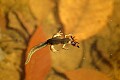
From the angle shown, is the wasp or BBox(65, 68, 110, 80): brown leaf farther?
BBox(65, 68, 110, 80): brown leaf

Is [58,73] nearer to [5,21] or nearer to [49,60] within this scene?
[49,60]

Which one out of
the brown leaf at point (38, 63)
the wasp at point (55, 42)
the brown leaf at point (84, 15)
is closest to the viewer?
the wasp at point (55, 42)

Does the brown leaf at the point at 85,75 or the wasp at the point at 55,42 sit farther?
the brown leaf at the point at 85,75

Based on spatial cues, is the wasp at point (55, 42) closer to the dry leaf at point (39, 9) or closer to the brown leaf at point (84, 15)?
the brown leaf at point (84, 15)

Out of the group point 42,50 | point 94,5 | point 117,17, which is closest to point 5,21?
point 42,50

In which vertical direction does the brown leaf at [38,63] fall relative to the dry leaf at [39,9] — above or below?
below

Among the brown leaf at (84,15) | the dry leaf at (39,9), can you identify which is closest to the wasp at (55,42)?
the brown leaf at (84,15)

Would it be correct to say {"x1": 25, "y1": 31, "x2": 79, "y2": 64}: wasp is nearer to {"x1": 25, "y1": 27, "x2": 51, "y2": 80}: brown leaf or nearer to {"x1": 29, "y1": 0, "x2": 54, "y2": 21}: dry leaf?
{"x1": 25, "y1": 27, "x2": 51, "y2": 80}: brown leaf

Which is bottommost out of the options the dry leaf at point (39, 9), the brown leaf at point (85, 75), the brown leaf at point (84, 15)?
the brown leaf at point (85, 75)

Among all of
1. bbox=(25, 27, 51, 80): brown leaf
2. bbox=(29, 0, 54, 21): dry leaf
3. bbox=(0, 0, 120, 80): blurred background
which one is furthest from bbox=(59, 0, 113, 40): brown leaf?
bbox=(25, 27, 51, 80): brown leaf
